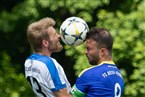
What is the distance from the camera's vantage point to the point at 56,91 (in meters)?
6.29

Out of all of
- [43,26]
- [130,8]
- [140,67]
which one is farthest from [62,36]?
[130,8]

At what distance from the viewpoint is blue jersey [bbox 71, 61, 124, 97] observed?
20.4 feet

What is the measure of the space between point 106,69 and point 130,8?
4.03 meters

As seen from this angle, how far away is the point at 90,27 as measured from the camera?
10391mm

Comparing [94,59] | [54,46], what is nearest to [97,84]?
[94,59]

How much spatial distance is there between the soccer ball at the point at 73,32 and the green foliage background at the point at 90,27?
7.58ft

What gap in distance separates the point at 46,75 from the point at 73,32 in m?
0.92

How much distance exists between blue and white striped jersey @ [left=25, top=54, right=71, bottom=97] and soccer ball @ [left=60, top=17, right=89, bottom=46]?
2.17 feet

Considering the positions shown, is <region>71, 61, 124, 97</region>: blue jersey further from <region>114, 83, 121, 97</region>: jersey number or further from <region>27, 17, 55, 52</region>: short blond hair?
<region>27, 17, 55, 52</region>: short blond hair

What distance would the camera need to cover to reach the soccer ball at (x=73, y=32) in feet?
22.7

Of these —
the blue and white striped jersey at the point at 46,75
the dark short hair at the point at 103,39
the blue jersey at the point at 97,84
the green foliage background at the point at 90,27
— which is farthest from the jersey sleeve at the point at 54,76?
the green foliage background at the point at 90,27

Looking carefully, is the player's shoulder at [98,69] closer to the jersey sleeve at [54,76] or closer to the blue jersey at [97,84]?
the blue jersey at [97,84]

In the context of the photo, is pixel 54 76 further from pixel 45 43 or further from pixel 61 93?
pixel 45 43

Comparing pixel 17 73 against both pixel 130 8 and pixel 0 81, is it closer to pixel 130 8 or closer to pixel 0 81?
pixel 0 81
